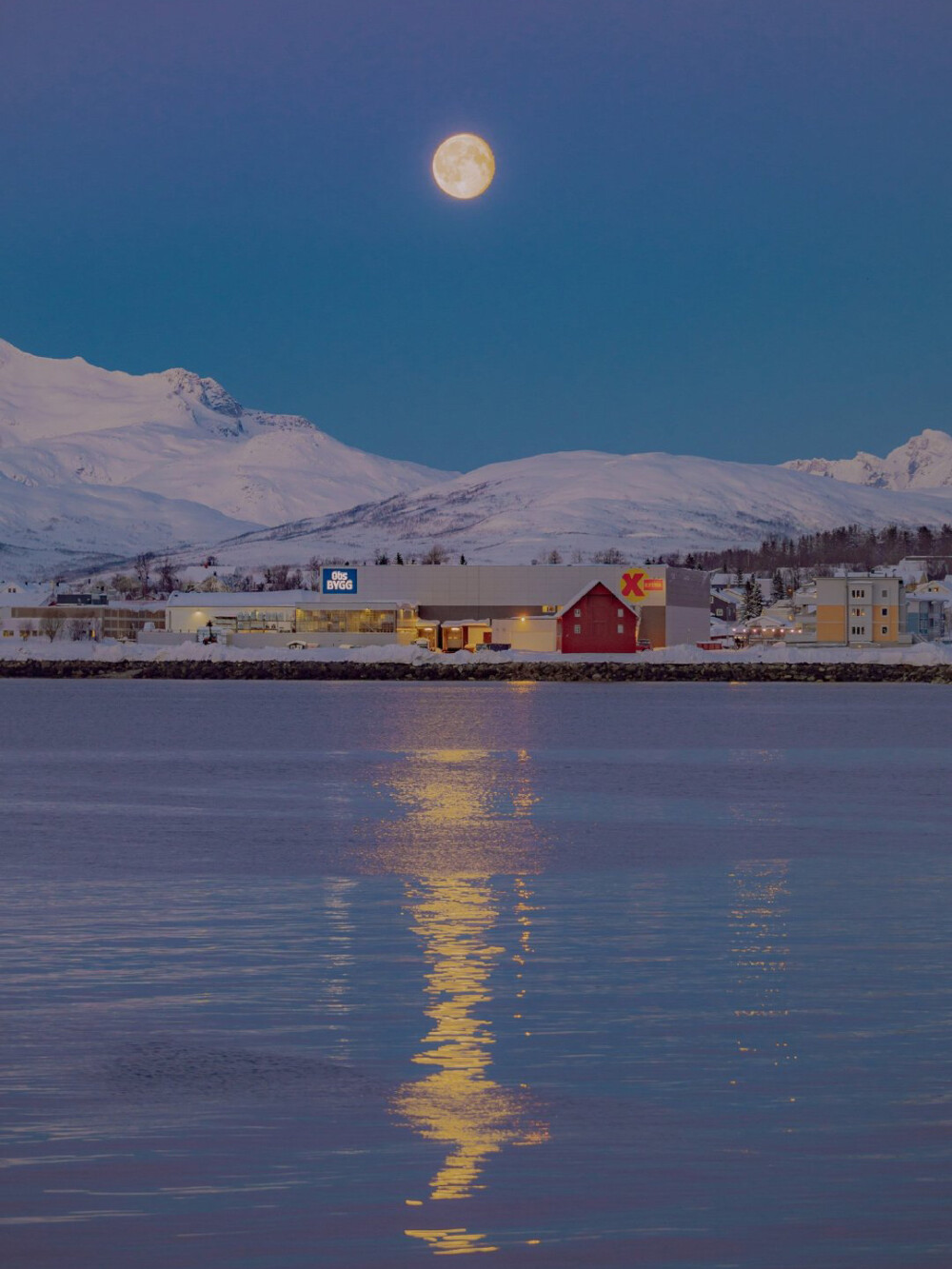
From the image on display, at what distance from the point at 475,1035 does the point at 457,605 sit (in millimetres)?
144218

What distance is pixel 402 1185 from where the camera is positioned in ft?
27.5

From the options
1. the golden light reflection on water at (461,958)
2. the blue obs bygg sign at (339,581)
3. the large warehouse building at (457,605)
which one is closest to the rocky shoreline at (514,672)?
the large warehouse building at (457,605)

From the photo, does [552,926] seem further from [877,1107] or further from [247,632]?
[247,632]

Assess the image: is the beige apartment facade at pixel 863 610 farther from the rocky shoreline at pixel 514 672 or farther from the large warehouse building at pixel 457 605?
the rocky shoreline at pixel 514 672

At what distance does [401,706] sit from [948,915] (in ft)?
208

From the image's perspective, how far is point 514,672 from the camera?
404 feet

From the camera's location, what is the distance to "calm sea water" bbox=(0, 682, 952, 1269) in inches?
311

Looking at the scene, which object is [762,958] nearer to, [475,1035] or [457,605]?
[475,1035]

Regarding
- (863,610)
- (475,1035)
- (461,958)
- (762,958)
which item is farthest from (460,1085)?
(863,610)

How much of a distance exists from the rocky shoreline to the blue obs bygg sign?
2710 cm

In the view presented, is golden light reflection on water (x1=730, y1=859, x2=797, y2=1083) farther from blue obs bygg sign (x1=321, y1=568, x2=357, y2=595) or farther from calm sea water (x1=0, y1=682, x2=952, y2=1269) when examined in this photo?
blue obs bygg sign (x1=321, y1=568, x2=357, y2=595)

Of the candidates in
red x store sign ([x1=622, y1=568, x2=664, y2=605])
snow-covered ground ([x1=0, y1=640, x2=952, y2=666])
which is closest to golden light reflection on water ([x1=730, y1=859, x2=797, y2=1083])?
snow-covered ground ([x1=0, y1=640, x2=952, y2=666])

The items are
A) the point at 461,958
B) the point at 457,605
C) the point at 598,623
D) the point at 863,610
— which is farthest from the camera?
the point at 863,610

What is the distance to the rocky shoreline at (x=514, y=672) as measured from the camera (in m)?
118
